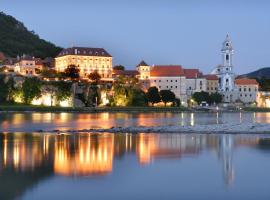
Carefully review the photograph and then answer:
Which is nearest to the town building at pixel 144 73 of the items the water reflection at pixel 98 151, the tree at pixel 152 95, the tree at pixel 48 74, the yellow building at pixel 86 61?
the yellow building at pixel 86 61

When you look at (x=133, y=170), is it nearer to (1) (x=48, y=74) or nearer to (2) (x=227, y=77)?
(1) (x=48, y=74)

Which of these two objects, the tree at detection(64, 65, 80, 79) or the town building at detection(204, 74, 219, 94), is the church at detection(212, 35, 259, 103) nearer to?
the town building at detection(204, 74, 219, 94)

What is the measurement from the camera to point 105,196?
35.3ft

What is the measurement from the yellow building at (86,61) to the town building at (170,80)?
30.2 ft

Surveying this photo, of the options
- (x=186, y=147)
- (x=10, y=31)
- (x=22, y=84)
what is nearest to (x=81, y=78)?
(x=22, y=84)

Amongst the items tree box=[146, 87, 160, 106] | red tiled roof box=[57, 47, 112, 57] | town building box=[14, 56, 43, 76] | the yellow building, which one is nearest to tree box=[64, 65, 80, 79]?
the yellow building

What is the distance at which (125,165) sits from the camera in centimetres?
1499

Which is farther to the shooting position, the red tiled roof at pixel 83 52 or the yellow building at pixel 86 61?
the red tiled roof at pixel 83 52

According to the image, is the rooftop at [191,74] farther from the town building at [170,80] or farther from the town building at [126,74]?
the town building at [126,74]

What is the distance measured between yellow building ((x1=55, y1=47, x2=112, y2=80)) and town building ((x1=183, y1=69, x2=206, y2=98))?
57.0 ft

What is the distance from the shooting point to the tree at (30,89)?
7012 centimetres

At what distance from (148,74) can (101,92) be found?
59.0ft

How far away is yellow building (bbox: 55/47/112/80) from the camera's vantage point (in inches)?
3398

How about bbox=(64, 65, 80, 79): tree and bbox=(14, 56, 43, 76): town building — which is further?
bbox=(14, 56, 43, 76): town building
